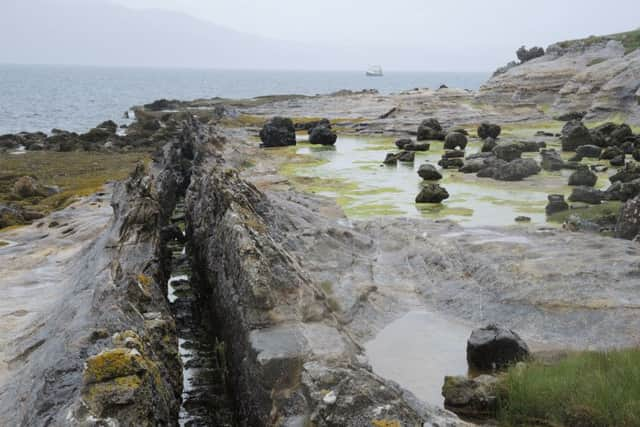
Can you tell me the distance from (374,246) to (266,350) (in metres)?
11.7

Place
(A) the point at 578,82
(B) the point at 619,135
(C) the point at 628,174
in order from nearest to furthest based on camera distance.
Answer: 1. (C) the point at 628,174
2. (B) the point at 619,135
3. (A) the point at 578,82

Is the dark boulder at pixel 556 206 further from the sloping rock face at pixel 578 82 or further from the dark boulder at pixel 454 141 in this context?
the sloping rock face at pixel 578 82

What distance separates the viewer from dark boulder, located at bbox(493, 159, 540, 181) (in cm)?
3359

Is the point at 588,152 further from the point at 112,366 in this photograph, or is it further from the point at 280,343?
the point at 112,366

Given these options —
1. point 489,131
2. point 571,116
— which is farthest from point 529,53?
point 489,131

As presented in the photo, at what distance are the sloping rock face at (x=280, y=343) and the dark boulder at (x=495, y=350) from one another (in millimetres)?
3134

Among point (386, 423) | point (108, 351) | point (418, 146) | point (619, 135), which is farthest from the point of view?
point (418, 146)

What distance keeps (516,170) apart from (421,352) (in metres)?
21.4

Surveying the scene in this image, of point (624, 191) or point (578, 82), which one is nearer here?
point (624, 191)

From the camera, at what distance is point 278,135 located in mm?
53031

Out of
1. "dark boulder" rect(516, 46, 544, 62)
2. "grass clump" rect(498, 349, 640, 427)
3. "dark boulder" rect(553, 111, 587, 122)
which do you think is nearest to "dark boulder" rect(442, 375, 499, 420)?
"grass clump" rect(498, 349, 640, 427)

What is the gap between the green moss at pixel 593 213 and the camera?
2309 centimetres

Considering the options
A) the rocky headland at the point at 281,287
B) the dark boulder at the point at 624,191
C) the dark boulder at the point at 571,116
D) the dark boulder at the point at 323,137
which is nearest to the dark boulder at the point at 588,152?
the rocky headland at the point at 281,287

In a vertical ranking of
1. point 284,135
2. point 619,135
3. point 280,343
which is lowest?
point 284,135
